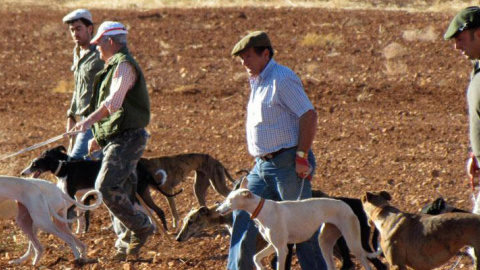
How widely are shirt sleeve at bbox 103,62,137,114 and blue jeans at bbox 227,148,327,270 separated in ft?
4.58

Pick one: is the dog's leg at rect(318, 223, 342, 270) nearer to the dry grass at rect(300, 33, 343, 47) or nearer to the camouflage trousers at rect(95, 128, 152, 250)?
the camouflage trousers at rect(95, 128, 152, 250)

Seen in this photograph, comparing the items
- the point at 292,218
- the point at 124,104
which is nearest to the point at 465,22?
the point at 292,218

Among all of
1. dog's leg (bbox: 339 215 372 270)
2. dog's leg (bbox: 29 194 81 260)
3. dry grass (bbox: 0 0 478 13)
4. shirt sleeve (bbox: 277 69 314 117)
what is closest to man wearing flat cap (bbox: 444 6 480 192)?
shirt sleeve (bbox: 277 69 314 117)

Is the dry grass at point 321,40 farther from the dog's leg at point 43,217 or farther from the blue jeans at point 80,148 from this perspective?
the dog's leg at point 43,217

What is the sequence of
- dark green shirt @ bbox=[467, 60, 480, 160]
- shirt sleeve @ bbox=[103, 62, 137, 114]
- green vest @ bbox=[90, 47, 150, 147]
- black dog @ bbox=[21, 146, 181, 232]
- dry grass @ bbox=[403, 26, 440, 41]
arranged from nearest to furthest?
dark green shirt @ bbox=[467, 60, 480, 160] → shirt sleeve @ bbox=[103, 62, 137, 114] → green vest @ bbox=[90, 47, 150, 147] → black dog @ bbox=[21, 146, 181, 232] → dry grass @ bbox=[403, 26, 440, 41]

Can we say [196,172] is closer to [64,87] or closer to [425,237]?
[425,237]

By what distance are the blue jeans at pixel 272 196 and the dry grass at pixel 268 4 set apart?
788 inches

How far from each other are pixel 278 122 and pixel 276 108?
0.10 m

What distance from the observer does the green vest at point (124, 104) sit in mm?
8766

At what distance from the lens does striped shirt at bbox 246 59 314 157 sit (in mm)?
7332

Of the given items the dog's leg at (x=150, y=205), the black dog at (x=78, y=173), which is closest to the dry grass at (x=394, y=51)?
the dog's leg at (x=150, y=205)

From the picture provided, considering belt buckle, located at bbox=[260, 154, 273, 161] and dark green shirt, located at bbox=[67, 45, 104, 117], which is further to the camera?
dark green shirt, located at bbox=[67, 45, 104, 117]

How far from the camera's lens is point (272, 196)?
25.8ft

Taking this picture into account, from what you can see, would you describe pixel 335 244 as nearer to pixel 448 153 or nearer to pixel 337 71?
pixel 448 153
